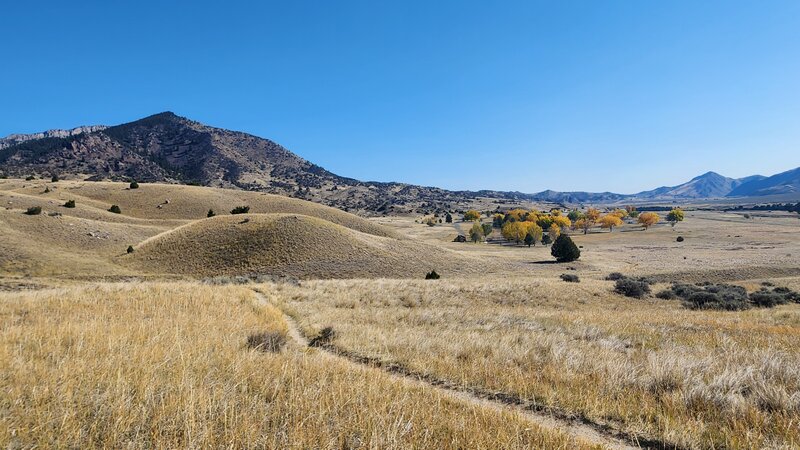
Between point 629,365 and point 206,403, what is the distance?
7.89 metres

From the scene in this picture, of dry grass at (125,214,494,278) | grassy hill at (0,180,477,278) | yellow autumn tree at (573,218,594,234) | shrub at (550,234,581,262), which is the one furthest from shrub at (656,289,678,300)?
yellow autumn tree at (573,218,594,234)

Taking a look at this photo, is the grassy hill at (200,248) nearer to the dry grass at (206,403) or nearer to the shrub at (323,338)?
the shrub at (323,338)

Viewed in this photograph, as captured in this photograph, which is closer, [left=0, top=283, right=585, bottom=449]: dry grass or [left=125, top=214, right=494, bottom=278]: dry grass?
[left=0, top=283, right=585, bottom=449]: dry grass

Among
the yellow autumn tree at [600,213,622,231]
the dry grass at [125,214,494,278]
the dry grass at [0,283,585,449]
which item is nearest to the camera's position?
the dry grass at [0,283,585,449]

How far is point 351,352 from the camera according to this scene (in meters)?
9.78

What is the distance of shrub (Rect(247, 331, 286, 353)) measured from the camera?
8.63 meters

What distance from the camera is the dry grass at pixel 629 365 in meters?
5.50

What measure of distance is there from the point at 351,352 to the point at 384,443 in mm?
5909

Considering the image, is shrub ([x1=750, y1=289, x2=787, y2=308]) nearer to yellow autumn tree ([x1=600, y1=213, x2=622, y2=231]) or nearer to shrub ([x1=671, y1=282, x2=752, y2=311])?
shrub ([x1=671, y1=282, x2=752, y2=311])

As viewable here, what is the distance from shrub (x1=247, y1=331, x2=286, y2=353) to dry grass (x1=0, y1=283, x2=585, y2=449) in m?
0.93

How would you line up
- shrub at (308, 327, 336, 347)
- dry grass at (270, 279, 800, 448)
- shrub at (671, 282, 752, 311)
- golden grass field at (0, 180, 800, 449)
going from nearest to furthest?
1. golden grass field at (0, 180, 800, 449)
2. dry grass at (270, 279, 800, 448)
3. shrub at (308, 327, 336, 347)
4. shrub at (671, 282, 752, 311)

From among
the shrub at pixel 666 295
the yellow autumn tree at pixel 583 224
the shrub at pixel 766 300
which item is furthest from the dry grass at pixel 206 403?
the yellow autumn tree at pixel 583 224

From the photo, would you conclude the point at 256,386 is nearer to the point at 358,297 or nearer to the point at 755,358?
the point at 755,358

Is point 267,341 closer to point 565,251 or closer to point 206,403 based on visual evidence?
point 206,403
